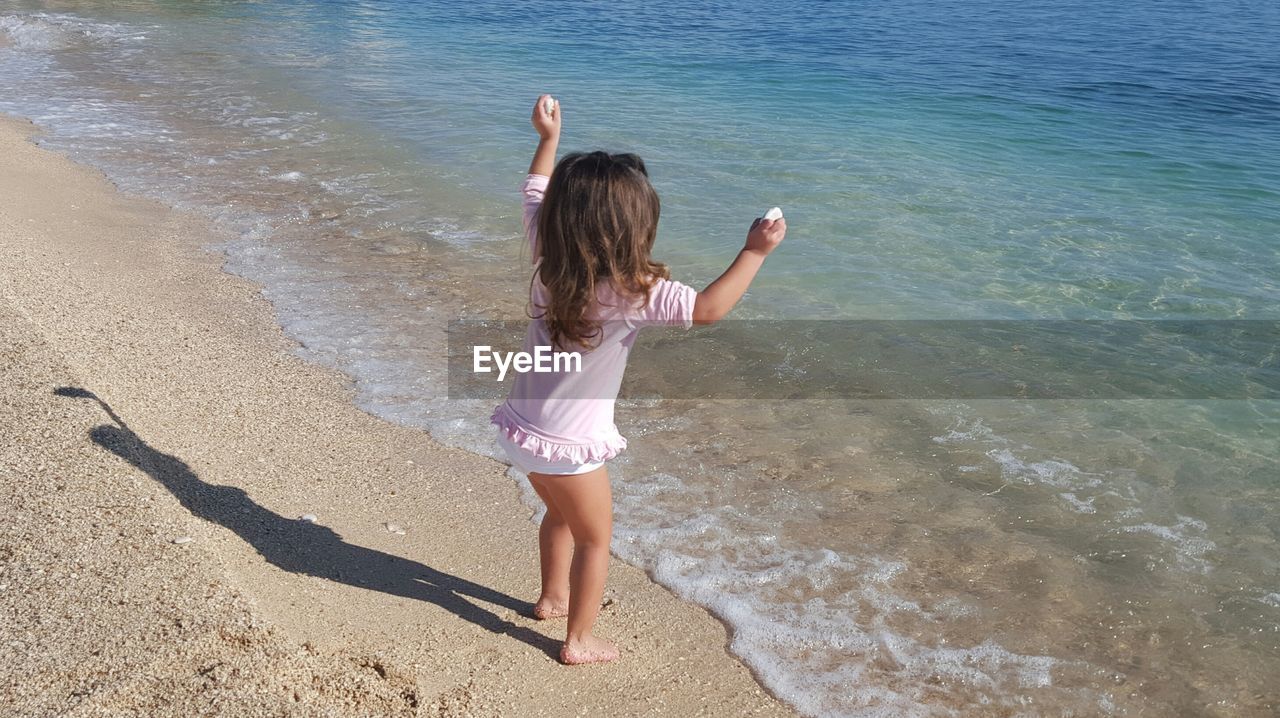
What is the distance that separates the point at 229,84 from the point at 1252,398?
13.1 m

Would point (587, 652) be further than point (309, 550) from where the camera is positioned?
No

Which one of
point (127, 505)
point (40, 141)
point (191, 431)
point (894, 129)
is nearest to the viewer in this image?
point (127, 505)

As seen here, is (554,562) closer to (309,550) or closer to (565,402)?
(565,402)

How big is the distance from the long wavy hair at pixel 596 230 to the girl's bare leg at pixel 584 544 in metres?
0.54

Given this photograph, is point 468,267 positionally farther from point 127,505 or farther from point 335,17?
point 335,17

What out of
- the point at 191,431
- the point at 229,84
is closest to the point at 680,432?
the point at 191,431

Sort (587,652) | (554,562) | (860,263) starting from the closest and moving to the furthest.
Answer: (587,652)
(554,562)
(860,263)

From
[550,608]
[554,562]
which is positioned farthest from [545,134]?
[550,608]

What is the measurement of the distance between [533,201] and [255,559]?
1627 millimetres

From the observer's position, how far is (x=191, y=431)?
4.58 metres

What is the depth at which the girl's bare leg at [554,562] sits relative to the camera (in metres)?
3.33

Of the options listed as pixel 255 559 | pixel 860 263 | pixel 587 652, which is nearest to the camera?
pixel 587 652

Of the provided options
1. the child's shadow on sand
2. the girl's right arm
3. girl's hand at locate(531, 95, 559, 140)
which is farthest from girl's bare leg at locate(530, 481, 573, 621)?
girl's hand at locate(531, 95, 559, 140)

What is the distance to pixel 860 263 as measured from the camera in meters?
7.92
